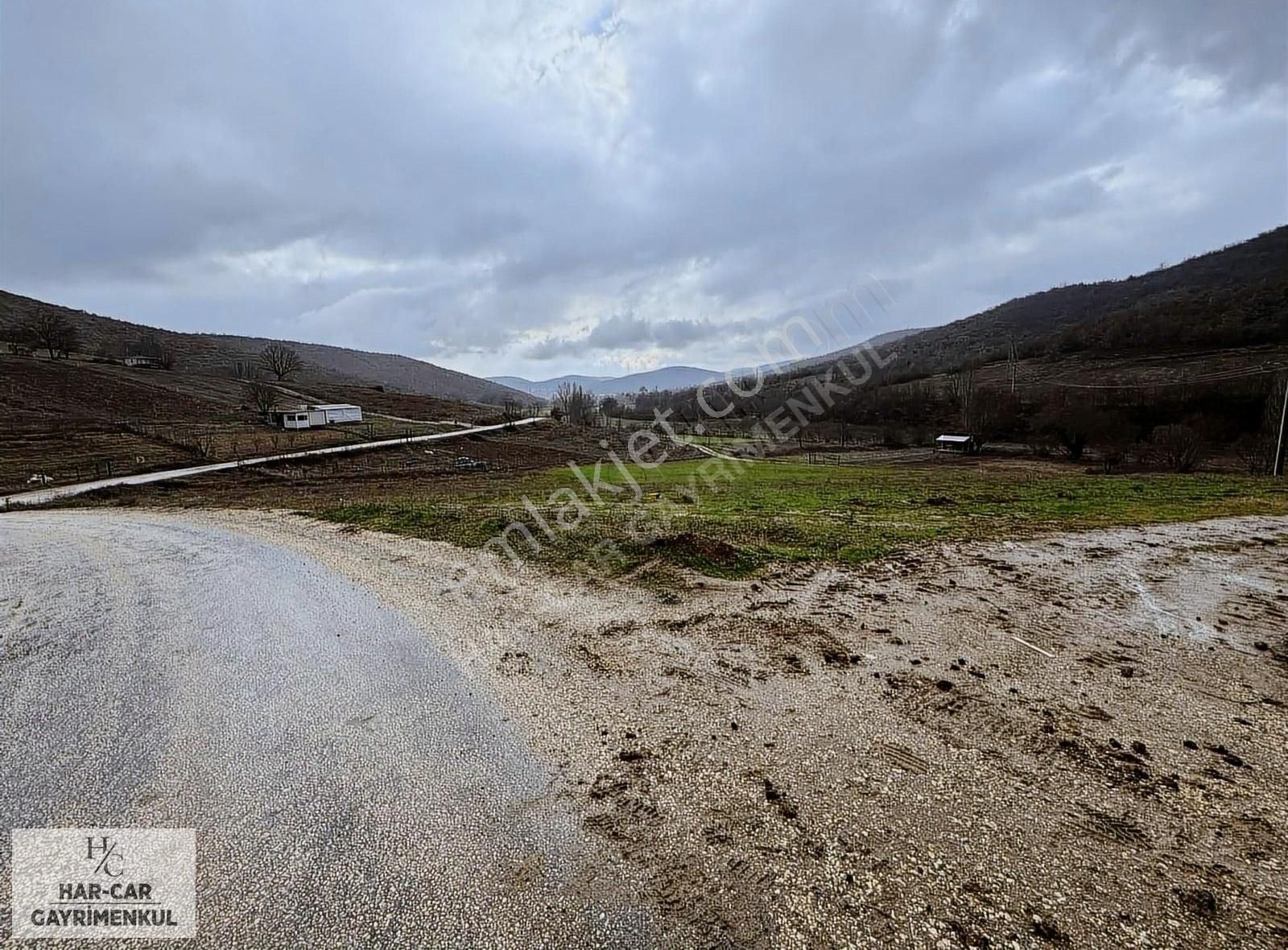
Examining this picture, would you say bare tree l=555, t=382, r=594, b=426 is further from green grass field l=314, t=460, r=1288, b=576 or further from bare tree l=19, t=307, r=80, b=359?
bare tree l=19, t=307, r=80, b=359

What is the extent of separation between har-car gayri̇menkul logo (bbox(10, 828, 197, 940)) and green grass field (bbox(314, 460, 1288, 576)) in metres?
7.11

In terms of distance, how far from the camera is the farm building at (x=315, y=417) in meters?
56.8

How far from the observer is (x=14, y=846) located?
11.7 ft

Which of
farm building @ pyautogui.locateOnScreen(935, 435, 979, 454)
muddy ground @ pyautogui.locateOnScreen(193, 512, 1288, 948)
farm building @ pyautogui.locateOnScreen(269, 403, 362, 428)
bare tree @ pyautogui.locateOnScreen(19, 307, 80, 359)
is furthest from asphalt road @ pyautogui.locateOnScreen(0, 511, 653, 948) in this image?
bare tree @ pyautogui.locateOnScreen(19, 307, 80, 359)

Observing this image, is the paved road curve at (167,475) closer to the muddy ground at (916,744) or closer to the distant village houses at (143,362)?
the muddy ground at (916,744)

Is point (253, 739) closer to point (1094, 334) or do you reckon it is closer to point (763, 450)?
point (763, 450)

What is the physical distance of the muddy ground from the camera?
3.06 m

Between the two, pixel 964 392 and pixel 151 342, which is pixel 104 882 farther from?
pixel 151 342

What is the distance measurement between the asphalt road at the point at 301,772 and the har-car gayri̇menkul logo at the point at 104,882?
9 centimetres

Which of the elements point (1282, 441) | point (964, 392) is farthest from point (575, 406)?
point (1282, 441)

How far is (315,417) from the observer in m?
58.6

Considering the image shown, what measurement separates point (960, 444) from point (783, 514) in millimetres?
54110

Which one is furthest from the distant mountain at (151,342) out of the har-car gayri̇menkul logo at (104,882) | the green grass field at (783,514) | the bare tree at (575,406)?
the har-car gayri̇menkul logo at (104,882)

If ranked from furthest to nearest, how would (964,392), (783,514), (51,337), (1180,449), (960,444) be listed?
1. (51,337)
2. (964,392)
3. (960,444)
4. (1180,449)
5. (783,514)
